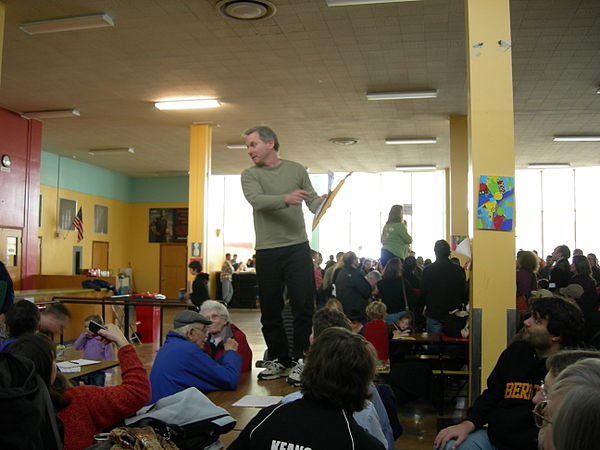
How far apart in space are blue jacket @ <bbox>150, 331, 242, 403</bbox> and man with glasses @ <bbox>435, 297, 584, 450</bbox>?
4.29ft

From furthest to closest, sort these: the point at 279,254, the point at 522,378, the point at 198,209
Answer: the point at 198,209 < the point at 279,254 < the point at 522,378

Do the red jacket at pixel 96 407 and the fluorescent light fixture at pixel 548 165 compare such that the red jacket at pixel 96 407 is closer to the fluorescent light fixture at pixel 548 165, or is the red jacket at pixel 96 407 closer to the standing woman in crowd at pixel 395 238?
the standing woman in crowd at pixel 395 238

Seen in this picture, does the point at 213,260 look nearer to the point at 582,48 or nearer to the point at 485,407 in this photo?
the point at 582,48

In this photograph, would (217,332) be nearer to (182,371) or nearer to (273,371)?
(273,371)

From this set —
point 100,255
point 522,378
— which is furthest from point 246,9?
point 100,255

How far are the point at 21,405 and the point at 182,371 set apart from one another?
69.4 inches

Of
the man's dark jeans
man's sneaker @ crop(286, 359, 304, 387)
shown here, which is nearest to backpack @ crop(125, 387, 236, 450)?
man's sneaker @ crop(286, 359, 304, 387)

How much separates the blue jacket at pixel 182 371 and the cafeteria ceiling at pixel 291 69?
196 inches

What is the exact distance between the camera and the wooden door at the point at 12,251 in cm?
1162

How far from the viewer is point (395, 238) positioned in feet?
Answer: 28.7

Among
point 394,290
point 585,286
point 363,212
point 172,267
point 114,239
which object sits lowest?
point 172,267

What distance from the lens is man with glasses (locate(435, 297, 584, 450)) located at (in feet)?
9.14

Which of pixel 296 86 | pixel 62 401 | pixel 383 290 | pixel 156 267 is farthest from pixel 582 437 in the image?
pixel 156 267

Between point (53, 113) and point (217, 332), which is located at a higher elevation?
point (53, 113)
